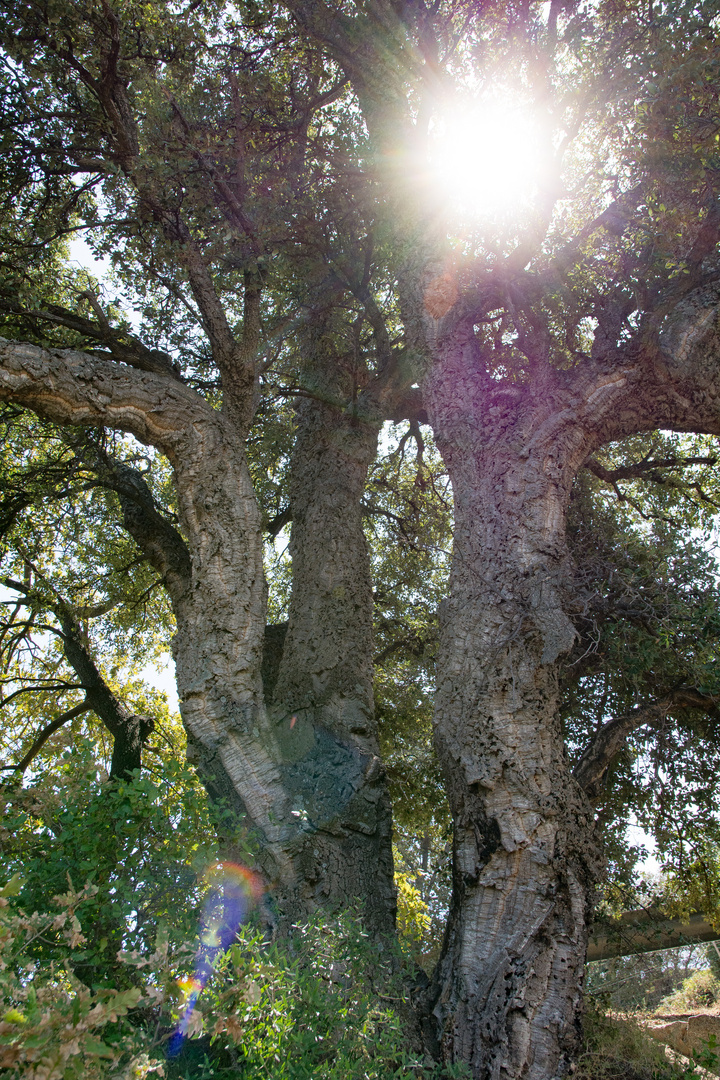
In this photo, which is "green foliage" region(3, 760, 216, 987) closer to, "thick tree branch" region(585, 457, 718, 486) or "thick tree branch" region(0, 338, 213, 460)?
"thick tree branch" region(0, 338, 213, 460)

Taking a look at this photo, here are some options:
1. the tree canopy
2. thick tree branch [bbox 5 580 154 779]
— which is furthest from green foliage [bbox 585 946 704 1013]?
thick tree branch [bbox 5 580 154 779]

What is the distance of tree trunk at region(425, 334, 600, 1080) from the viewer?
11.9ft

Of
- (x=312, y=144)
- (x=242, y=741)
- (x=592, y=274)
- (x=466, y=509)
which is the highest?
(x=312, y=144)

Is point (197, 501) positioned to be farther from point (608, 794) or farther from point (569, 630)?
point (608, 794)

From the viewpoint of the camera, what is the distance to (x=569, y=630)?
438 cm

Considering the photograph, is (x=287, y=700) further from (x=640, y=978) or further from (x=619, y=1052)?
(x=640, y=978)

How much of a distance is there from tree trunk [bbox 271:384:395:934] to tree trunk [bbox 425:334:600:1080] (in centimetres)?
74

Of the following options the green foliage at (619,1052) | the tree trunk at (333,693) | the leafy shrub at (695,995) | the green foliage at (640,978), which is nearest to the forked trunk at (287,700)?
the tree trunk at (333,693)

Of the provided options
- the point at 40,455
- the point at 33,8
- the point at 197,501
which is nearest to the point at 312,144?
the point at 33,8

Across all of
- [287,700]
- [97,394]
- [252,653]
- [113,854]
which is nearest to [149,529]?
[97,394]

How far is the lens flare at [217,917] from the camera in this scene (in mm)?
2361

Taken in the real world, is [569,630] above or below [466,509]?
below

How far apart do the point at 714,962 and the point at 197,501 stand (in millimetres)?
10325

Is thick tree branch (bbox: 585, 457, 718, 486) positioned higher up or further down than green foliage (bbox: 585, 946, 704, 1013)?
higher up
